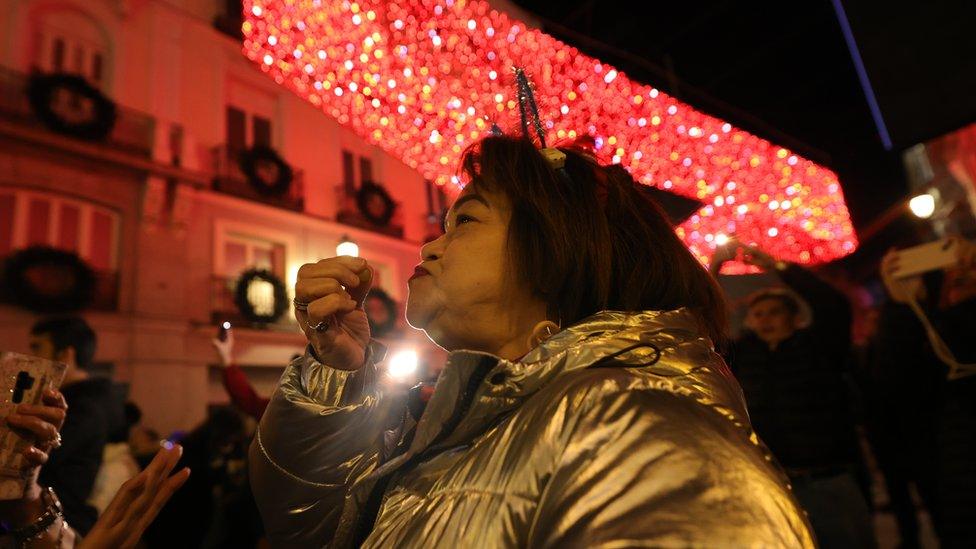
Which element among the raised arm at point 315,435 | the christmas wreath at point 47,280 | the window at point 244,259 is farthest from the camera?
the window at point 244,259

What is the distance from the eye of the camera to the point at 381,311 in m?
10.1

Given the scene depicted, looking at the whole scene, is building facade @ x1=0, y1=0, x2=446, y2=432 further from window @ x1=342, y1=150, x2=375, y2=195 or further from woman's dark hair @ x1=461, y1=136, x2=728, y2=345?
woman's dark hair @ x1=461, y1=136, x2=728, y2=345

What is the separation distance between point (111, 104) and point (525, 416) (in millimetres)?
9994

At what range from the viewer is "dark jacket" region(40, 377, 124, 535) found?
2.53 meters

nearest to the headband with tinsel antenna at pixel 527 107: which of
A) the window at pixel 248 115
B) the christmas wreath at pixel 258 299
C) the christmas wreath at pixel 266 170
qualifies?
the christmas wreath at pixel 258 299

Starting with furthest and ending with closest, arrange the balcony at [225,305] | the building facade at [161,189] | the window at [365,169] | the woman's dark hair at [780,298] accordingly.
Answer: the window at [365,169] < the balcony at [225,305] < the building facade at [161,189] < the woman's dark hair at [780,298]

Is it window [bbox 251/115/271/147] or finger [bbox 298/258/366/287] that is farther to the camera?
window [bbox 251/115/271/147]

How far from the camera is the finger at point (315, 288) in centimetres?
117

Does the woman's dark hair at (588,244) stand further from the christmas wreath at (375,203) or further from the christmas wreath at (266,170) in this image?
the christmas wreath at (375,203)

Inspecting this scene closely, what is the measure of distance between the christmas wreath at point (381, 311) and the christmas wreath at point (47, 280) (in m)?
4.00

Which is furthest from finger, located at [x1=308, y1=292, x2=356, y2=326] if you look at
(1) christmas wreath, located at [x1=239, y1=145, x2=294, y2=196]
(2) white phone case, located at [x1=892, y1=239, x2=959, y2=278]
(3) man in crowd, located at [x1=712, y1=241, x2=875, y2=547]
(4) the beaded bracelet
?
(1) christmas wreath, located at [x1=239, y1=145, x2=294, y2=196]

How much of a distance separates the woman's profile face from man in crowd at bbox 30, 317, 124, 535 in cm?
215

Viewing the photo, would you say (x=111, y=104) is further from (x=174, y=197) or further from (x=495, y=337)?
(x=495, y=337)

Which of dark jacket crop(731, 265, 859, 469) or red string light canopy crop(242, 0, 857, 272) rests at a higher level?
red string light canopy crop(242, 0, 857, 272)
